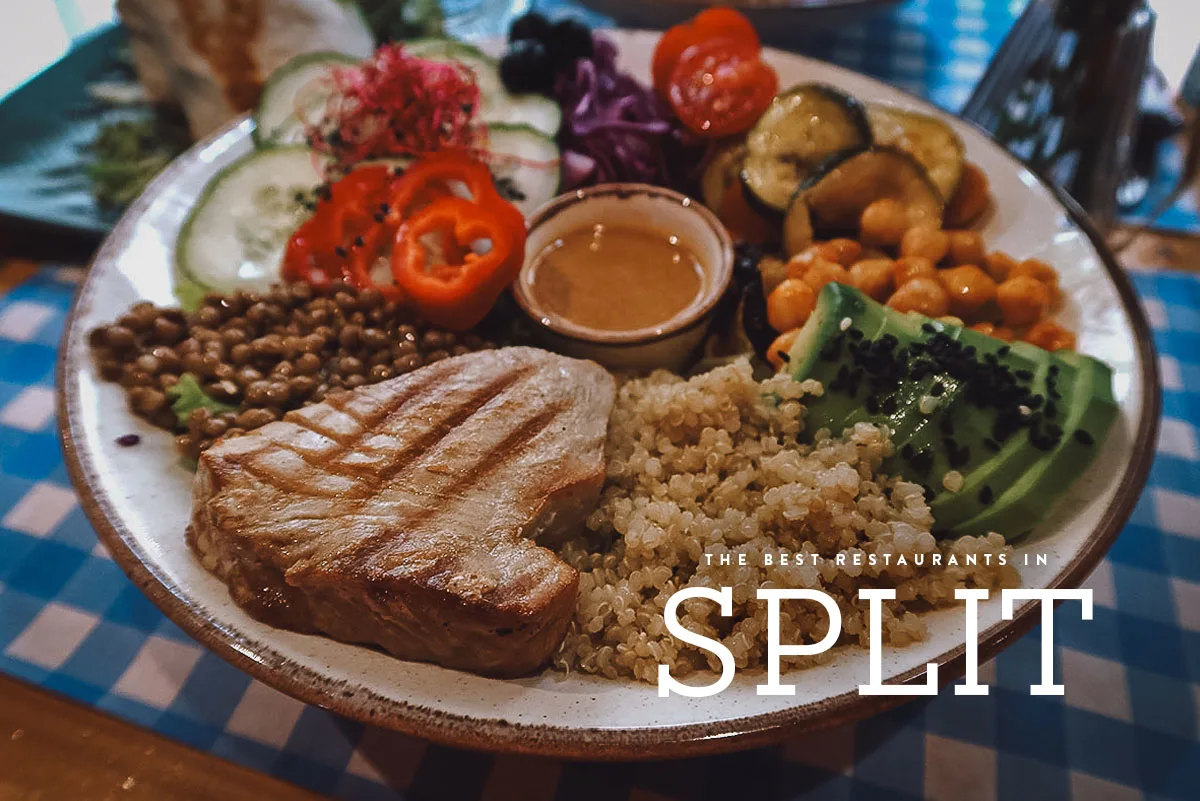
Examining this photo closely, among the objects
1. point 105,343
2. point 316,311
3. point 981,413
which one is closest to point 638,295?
point 316,311

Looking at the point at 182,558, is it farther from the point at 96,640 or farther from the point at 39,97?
the point at 39,97

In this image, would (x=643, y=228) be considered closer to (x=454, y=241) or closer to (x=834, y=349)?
(x=454, y=241)

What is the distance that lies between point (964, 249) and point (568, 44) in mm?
1905

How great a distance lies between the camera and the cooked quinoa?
6.32ft

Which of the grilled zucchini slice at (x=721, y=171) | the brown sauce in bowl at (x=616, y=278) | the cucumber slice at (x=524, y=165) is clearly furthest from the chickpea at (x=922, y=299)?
the cucumber slice at (x=524, y=165)

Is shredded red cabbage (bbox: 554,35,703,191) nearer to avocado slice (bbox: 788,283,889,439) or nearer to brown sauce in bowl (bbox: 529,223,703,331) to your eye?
brown sauce in bowl (bbox: 529,223,703,331)

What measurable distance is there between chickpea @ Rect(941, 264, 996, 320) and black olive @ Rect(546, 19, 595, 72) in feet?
6.17

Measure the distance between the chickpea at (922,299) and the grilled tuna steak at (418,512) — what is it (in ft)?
3.63

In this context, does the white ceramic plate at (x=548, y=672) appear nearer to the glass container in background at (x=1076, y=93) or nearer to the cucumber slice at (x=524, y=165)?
the glass container in background at (x=1076, y=93)

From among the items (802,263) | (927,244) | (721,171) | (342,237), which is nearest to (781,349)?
(802,263)

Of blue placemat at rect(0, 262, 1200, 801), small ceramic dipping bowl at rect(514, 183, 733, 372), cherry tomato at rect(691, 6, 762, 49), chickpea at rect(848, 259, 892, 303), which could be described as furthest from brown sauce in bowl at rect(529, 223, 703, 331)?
blue placemat at rect(0, 262, 1200, 801)

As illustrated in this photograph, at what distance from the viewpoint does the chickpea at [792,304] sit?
8.74 ft

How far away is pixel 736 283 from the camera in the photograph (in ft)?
9.81

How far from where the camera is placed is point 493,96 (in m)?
3.57
